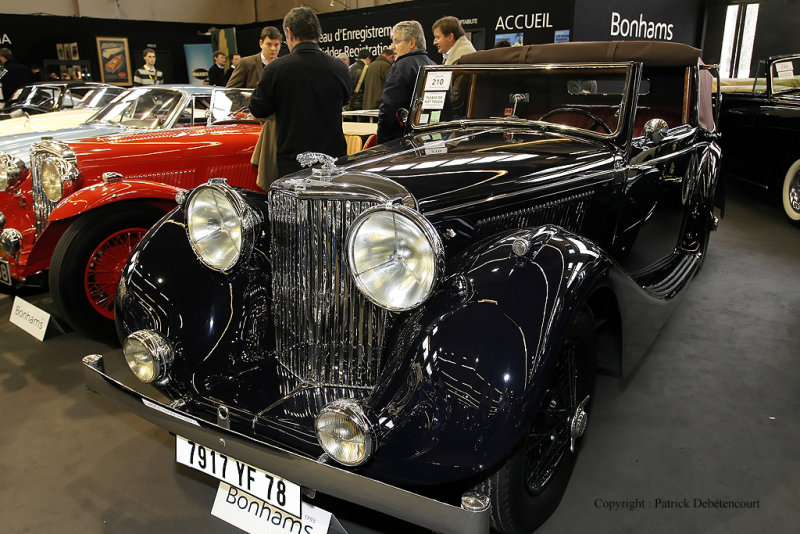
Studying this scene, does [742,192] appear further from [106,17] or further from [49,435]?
[106,17]

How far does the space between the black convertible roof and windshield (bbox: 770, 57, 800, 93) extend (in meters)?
3.65

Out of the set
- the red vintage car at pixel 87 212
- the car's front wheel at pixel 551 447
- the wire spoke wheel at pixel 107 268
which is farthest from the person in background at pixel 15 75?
the car's front wheel at pixel 551 447

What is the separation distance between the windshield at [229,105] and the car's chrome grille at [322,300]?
3.48m

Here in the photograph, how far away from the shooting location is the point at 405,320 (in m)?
1.76

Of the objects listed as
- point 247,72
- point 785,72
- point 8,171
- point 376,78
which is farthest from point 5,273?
point 785,72

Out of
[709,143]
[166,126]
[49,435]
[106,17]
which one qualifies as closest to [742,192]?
[709,143]

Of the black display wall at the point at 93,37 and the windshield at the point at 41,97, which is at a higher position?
the black display wall at the point at 93,37

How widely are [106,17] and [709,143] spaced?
14.7 m

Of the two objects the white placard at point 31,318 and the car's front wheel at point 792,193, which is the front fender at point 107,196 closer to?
the white placard at point 31,318

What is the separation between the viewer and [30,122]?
5969mm

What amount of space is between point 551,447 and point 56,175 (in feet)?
10.4

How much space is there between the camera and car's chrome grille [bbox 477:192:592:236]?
83.9 inches

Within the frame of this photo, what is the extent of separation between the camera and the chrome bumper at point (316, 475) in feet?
4.50

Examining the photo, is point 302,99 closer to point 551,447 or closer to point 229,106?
point 229,106
